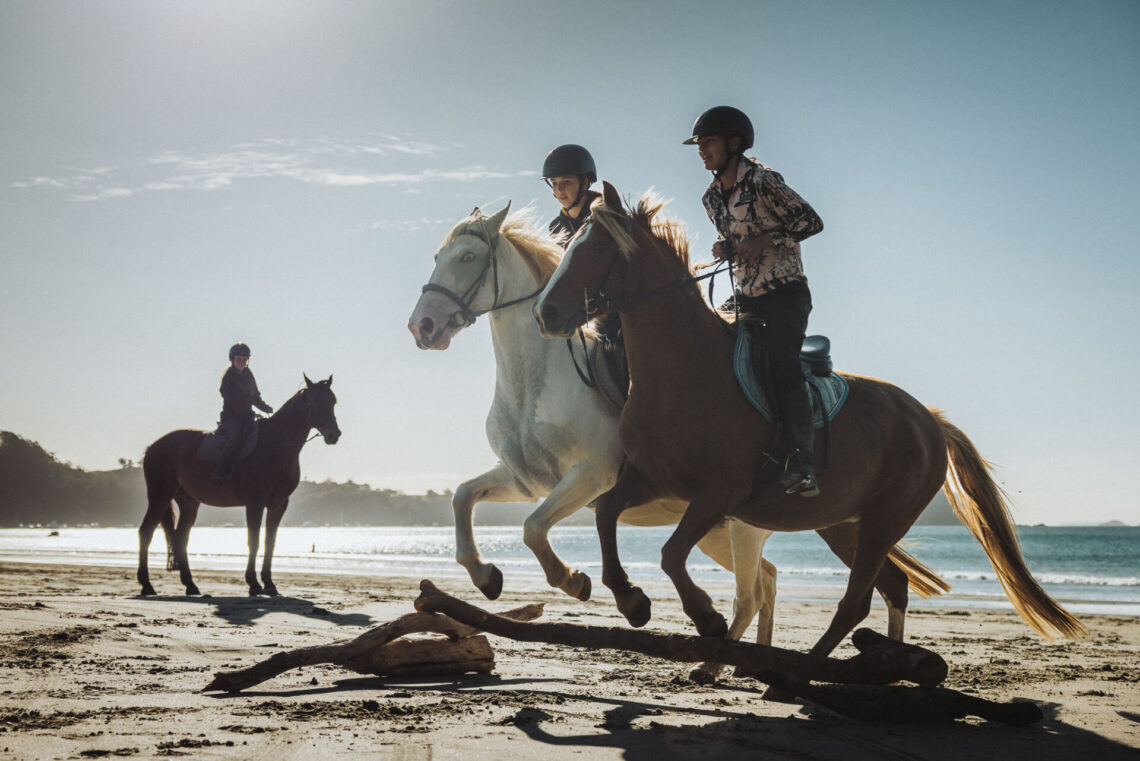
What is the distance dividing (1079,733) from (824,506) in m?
1.79

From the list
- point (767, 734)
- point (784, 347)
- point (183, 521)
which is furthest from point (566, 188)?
point (183, 521)

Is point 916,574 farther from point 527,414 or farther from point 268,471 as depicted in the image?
point 268,471

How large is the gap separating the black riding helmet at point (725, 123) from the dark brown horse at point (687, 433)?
0.58 m

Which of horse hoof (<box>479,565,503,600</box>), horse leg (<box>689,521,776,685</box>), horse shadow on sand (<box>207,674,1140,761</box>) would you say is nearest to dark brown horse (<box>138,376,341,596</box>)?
horse leg (<box>689,521,776,685</box>)

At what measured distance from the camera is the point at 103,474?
13275cm

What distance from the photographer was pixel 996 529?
286 inches

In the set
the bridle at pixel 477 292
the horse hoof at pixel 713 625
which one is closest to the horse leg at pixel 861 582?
the horse hoof at pixel 713 625

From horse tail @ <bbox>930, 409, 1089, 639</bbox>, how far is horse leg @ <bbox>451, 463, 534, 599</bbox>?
11.1 ft

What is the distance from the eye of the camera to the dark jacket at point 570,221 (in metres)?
7.61

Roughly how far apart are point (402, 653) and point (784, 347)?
3.26m

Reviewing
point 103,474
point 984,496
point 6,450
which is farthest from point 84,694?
point 103,474

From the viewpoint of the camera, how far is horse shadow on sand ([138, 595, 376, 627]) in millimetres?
10594

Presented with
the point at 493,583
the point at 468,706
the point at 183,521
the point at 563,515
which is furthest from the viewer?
the point at 183,521

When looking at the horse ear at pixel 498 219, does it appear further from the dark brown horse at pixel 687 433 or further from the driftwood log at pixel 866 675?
the driftwood log at pixel 866 675
